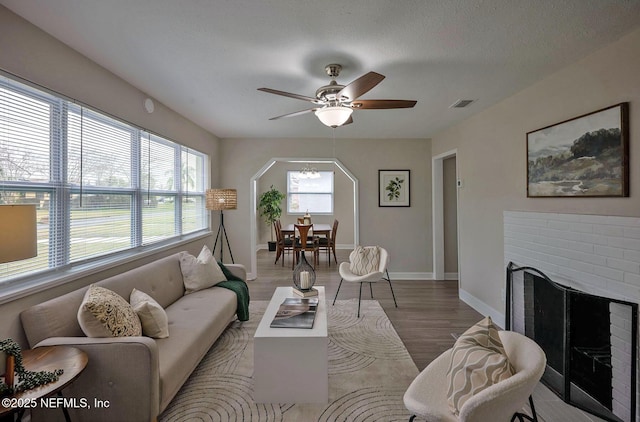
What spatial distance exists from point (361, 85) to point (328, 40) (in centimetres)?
38

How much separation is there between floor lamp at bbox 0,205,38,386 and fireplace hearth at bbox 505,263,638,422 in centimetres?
329

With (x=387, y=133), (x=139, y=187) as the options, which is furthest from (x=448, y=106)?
(x=139, y=187)

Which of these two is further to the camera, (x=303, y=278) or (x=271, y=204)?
(x=271, y=204)

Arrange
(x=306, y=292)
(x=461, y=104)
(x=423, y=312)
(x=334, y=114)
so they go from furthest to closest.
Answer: (x=423, y=312)
(x=461, y=104)
(x=306, y=292)
(x=334, y=114)

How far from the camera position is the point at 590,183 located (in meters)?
2.19

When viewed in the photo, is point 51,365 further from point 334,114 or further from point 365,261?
point 365,261

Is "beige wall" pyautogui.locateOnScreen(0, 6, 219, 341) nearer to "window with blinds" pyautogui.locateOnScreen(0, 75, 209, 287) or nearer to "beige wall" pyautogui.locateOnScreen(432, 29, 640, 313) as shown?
"window with blinds" pyautogui.locateOnScreen(0, 75, 209, 287)

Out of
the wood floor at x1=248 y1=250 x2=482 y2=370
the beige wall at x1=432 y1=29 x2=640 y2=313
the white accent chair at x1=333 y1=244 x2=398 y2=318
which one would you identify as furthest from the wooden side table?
the beige wall at x1=432 y1=29 x2=640 y2=313

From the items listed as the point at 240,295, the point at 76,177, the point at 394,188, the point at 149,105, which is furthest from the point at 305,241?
the point at 76,177

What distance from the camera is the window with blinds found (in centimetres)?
180

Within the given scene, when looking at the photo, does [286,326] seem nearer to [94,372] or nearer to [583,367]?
[94,372]

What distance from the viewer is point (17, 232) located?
1233mm

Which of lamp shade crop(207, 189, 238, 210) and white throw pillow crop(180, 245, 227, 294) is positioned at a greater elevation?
lamp shade crop(207, 189, 238, 210)

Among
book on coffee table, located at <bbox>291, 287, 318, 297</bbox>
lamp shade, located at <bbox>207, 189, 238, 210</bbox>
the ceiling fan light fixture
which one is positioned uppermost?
the ceiling fan light fixture
